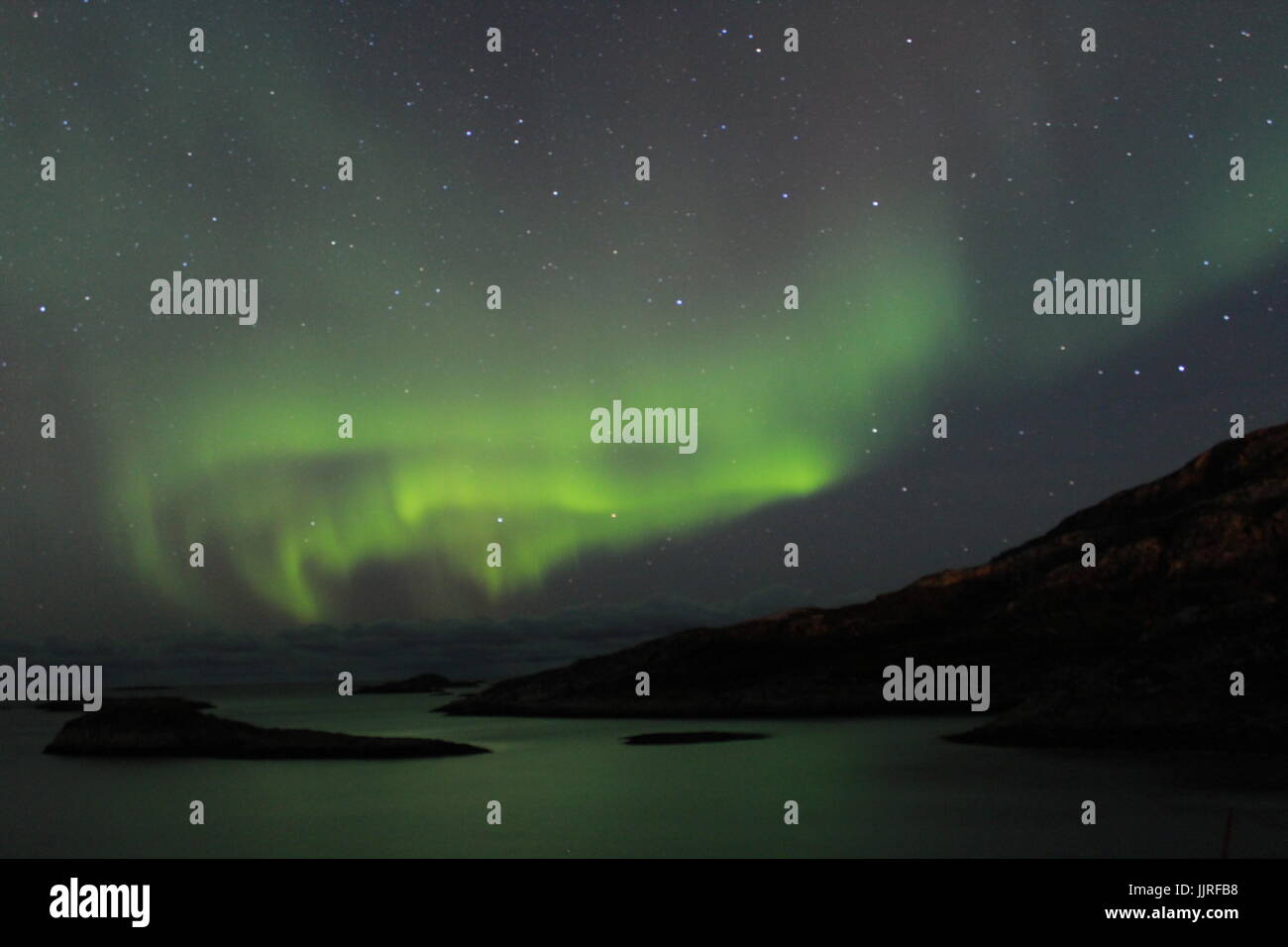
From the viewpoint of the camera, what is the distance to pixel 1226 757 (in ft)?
228

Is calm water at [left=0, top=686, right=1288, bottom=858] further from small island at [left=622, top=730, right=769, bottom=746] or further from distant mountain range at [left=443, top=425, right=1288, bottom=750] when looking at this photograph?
small island at [left=622, top=730, right=769, bottom=746]

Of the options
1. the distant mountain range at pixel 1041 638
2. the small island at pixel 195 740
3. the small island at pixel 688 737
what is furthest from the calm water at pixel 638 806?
the small island at pixel 688 737

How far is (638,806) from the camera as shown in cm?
5591

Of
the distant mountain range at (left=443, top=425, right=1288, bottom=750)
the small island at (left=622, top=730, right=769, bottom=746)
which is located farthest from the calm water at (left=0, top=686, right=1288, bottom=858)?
the small island at (left=622, top=730, right=769, bottom=746)

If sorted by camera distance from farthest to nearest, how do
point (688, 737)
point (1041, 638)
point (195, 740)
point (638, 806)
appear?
point (1041, 638), point (688, 737), point (195, 740), point (638, 806)

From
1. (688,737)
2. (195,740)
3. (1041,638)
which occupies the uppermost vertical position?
(1041,638)

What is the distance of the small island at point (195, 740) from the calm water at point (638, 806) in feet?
7.73

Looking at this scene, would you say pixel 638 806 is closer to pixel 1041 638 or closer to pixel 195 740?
pixel 195 740

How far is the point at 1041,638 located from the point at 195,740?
384ft

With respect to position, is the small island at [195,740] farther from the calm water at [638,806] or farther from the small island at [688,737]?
the small island at [688,737]

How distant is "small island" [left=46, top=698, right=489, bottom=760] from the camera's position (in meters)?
77.8

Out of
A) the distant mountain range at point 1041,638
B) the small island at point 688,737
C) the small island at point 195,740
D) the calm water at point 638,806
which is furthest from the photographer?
the small island at point 688,737

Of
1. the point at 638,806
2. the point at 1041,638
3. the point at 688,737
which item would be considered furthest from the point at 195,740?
the point at 1041,638

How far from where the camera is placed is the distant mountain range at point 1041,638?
8225 cm
